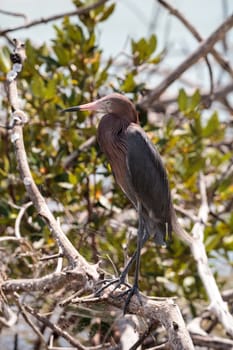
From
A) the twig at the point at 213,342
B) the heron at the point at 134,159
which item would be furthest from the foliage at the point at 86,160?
the heron at the point at 134,159

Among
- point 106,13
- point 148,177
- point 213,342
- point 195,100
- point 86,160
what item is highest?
point 106,13

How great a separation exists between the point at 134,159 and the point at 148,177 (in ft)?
0.24

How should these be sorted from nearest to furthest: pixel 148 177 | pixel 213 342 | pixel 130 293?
pixel 130 293, pixel 148 177, pixel 213 342

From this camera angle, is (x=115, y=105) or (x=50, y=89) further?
(x=50, y=89)

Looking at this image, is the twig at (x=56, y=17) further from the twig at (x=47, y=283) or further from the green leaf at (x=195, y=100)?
the twig at (x=47, y=283)

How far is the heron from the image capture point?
7.66 feet

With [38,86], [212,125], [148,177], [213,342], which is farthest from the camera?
[212,125]

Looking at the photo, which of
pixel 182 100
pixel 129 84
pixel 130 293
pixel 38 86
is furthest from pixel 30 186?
pixel 182 100

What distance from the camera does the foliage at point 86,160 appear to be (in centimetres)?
289

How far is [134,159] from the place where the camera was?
2330mm

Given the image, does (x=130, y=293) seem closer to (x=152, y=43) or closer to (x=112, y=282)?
(x=112, y=282)

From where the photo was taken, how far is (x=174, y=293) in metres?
3.04

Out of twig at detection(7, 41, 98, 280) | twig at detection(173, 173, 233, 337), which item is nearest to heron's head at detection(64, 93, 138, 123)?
twig at detection(7, 41, 98, 280)

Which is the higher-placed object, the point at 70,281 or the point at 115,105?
the point at 115,105
